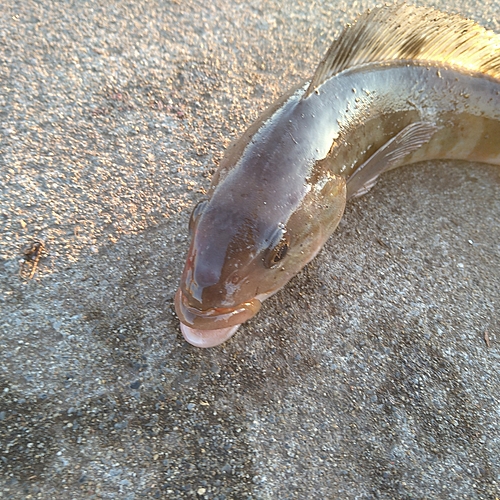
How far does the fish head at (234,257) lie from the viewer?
1864 millimetres

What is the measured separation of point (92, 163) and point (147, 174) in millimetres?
351

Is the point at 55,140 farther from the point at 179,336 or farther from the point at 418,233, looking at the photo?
the point at 418,233

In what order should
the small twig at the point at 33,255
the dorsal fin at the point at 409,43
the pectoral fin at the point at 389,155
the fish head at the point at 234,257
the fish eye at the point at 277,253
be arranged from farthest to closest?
the pectoral fin at the point at 389,155
the dorsal fin at the point at 409,43
the small twig at the point at 33,255
the fish eye at the point at 277,253
the fish head at the point at 234,257

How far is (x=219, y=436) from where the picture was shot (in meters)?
1.93

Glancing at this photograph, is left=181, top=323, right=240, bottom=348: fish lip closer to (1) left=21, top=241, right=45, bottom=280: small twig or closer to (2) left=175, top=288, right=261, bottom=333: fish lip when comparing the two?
(2) left=175, top=288, right=261, bottom=333: fish lip

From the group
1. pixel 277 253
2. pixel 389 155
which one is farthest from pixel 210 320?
pixel 389 155

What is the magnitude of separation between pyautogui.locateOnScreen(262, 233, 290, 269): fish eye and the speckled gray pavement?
413 mm

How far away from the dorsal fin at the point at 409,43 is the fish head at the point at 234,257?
775mm

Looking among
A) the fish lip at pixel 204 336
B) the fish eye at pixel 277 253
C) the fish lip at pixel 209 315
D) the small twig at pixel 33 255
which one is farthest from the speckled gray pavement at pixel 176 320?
the fish eye at pixel 277 253

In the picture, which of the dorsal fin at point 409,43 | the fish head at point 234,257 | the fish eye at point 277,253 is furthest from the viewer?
the dorsal fin at point 409,43

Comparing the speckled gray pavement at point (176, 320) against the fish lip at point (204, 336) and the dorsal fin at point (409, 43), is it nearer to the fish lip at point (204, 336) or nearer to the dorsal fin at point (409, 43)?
the fish lip at point (204, 336)

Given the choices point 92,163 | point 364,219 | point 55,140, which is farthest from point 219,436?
point 55,140

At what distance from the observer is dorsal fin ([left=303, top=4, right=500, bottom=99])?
8.27 ft

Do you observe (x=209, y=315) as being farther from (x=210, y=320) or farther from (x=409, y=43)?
(x=409, y=43)
